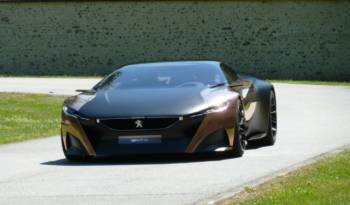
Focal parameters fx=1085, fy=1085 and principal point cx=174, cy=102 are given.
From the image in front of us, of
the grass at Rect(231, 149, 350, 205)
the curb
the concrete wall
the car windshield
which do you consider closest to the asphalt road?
the curb

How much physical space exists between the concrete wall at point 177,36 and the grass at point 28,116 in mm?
18624

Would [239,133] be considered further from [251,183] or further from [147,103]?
[251,183]

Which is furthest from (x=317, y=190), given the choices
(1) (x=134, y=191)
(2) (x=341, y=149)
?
(2) (x=341, y=149)

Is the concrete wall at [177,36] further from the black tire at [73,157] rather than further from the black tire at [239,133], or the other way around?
the black tire at [73,157]

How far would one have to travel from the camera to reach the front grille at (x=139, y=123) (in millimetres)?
11828

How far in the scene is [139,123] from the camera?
11867 mm

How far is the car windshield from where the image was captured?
13.0 m

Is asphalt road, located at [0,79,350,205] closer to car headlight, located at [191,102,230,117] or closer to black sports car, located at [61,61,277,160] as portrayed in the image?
black sports car, located at [61,61,277,160]

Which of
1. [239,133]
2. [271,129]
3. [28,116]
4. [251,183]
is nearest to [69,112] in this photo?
[239,133]

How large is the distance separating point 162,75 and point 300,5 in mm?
33182

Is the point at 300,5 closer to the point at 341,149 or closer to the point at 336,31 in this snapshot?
the point at 336,31

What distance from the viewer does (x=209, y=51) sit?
153 feet

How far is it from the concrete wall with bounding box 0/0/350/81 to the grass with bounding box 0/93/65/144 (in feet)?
61.1

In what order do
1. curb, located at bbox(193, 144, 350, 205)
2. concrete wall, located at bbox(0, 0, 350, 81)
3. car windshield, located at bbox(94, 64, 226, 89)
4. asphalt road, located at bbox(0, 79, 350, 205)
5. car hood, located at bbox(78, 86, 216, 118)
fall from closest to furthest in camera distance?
curb, located at bbox(193, 144, 350, 205), asphalt road, located at bbox(0, 79, 350, 205), car hood, located at bbox(78, 86, 216, 118), car windshield, located at bbox(94, 64, 226, 89), concrete wall, located at bbox(0, 0, 350, 81)
